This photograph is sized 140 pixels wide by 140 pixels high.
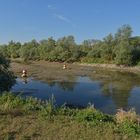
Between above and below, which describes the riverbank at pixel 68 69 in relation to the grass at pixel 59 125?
below

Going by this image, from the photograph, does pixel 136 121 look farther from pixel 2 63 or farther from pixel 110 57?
pixel 110 57

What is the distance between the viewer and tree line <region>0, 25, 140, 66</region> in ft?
352

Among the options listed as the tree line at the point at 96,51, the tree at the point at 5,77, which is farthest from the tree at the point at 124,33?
the tree at the point at 5,77

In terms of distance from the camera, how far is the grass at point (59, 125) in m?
14.2

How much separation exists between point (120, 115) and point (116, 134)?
3.44 meters

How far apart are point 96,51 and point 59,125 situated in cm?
10872

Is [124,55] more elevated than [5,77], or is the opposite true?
[124,55]

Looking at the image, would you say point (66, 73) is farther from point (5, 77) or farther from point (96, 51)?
point (96, 51)

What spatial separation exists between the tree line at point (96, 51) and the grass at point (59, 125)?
87.7 meters

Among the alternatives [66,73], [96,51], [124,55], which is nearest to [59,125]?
[66,73]

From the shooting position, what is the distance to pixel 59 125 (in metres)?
15.4

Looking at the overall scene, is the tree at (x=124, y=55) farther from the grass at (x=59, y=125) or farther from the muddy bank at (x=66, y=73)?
the grass at (x=59, y=125)

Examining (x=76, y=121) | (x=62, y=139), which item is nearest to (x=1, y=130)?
(x=62, y=139)

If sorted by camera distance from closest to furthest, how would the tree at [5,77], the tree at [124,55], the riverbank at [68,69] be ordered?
the tree at [5,77] → the riverbank at [68,69] → the tree at [124,55]
